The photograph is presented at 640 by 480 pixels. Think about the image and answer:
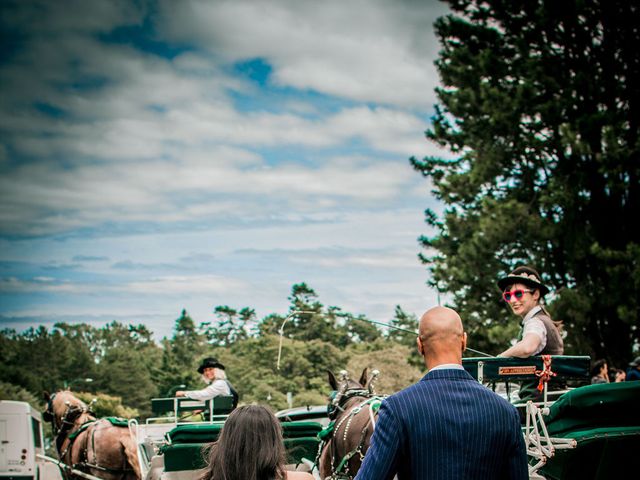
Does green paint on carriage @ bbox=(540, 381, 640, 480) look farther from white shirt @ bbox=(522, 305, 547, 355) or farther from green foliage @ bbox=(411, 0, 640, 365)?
green foliage @ bbox=(411, 0, 640, 365)

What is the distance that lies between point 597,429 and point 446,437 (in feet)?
7.95

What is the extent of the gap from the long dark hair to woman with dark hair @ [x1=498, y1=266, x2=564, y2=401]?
8.48 ft

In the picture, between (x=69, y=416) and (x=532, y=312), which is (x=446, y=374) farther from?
(x=69, y=416)

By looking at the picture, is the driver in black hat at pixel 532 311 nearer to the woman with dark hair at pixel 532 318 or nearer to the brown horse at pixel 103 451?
the woman with dark hair at pixel 532 318

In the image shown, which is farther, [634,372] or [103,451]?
[103,451]

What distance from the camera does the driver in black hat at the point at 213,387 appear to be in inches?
380

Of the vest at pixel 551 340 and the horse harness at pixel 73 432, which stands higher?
the vest at pixel 551 340

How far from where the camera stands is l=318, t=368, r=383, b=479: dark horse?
638 centimetres

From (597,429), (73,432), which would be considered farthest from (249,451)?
(73,432)

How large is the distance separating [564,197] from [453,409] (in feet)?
53.9

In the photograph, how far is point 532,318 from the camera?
5512 mm

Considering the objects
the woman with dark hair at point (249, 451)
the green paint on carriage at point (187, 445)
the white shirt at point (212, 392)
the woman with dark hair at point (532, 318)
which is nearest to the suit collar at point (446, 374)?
the woman with dark hair at point (249, 451)

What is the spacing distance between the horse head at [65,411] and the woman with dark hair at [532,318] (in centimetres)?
776

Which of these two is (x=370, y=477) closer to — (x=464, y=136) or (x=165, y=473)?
(x=165, y=473)
